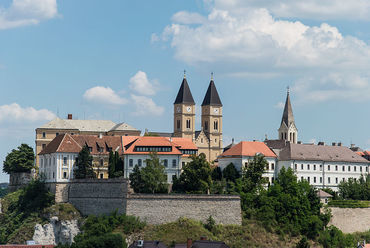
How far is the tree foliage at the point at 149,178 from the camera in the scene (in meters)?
82.9

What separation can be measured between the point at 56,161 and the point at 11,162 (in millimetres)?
13436

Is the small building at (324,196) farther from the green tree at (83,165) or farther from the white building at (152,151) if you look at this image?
the green tree at (83,165)

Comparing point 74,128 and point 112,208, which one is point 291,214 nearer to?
point 112,208

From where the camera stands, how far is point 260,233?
3233 inches

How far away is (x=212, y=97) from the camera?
125m

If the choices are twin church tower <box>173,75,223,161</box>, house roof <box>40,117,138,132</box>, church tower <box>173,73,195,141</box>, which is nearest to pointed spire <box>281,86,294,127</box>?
twin church tower <box>173,75,223,161</box>

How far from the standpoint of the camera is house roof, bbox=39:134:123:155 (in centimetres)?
8738

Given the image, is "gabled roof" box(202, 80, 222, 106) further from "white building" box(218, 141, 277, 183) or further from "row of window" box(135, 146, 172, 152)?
"row of window" box(135, 146, 172, 152)

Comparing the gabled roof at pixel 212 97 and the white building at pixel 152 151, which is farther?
the gabled roof at pixel 212 97

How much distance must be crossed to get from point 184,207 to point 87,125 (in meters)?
38.4

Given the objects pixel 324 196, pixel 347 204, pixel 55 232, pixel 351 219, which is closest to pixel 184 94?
pixel 324 196

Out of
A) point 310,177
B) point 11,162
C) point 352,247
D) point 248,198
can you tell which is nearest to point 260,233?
point 248,198

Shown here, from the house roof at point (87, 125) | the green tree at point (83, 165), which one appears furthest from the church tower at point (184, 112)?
the green tree at point (83, 165)

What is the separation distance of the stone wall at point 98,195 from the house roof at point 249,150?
59.3 ft
